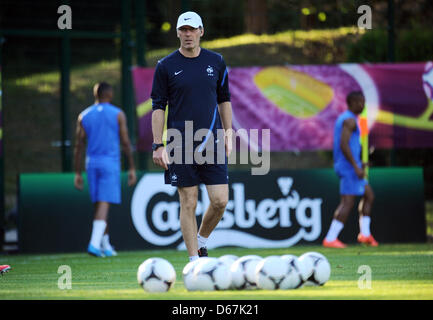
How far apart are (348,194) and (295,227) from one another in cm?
113

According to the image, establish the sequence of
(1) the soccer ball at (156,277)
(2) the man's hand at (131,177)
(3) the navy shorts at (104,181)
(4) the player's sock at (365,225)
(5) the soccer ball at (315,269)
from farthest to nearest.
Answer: (4) the player's sock at (365,225)
(2) the man's hand at (131,177)
(3) the navy shorts at (104,181)
(5) the soccer ball at (315,269)
(1) the soccer ball at (156,277)

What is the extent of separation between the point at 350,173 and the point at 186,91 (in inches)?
210

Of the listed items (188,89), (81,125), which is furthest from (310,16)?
(188,89)

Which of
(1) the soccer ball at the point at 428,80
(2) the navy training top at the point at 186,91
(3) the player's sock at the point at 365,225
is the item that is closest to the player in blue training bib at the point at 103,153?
(3) the player's sock at the point at 365,225

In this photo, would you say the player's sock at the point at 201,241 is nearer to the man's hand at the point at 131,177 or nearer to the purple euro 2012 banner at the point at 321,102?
the man's hand at the point at 131,177

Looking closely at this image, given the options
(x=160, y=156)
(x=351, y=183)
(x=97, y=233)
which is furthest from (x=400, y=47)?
(x=160, y=156)

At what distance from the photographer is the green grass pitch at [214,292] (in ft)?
25.6

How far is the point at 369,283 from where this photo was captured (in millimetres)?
8758

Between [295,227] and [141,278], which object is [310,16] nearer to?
[295,227]

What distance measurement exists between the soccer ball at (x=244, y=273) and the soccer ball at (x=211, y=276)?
0.25ft

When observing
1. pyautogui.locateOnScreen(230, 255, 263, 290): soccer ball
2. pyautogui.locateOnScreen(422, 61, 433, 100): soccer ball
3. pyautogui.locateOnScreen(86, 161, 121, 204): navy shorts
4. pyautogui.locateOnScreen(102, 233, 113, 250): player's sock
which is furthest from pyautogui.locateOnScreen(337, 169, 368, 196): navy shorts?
pyautogui.locateOnScreen(230, 255, 263, 290): soccer ball

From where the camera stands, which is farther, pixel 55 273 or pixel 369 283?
pixel 55 273

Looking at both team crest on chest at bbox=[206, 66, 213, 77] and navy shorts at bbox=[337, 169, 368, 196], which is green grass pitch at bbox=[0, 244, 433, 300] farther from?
team crest on chest at bbox=[206, 66, 213, 77]
